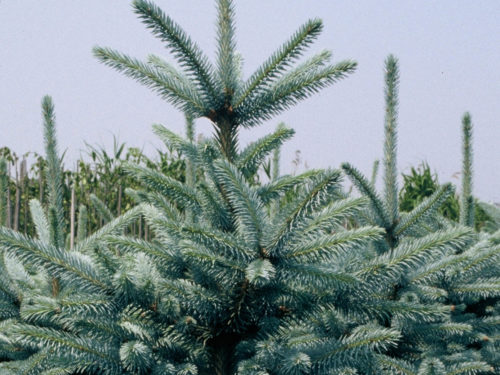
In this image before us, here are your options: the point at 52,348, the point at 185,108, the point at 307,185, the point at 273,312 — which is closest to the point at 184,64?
the point at 185,108

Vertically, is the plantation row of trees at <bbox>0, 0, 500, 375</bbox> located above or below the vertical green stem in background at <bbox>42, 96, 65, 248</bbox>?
below

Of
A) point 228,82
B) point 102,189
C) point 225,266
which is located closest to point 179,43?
point 228,82

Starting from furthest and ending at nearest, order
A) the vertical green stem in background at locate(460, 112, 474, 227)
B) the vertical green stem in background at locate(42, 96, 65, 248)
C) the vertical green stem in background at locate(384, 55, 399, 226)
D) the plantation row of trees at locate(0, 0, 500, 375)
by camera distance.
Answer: the vertical green stem in background at locate(460, 112, 474, 227), the vertical green stem in background at locate(384, 55, 399, 226), the vertical green stem in background at locate(42, 96, 65, 248), the plantation row of trees at locate(0, 0, 500, 375)

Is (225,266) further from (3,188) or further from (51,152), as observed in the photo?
(3,188)

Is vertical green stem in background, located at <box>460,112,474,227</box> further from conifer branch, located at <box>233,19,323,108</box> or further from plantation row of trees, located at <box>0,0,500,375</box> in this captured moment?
conifer branch, located at <box>233,19,323,108</box>

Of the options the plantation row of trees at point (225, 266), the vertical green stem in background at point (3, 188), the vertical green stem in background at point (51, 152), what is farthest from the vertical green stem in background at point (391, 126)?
the vertical green stem in background at point (3, 188)

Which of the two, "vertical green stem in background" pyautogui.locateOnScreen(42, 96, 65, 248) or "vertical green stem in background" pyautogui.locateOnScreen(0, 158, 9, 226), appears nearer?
"vertical green stem in background" pyautogui.locateOnScreen(42, 96, 65, 248)

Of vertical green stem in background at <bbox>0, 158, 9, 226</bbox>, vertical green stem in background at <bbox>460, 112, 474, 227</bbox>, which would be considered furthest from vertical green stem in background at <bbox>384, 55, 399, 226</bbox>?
vertical green stem in background at <bbox>0, 158, 9, 226</bbox>

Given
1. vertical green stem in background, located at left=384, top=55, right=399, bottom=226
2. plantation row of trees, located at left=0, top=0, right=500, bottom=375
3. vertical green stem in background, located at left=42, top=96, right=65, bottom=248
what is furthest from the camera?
vertical green stem in background, located at left=384, top=55, right=399, bottom=226

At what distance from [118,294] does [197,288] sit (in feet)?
0.76

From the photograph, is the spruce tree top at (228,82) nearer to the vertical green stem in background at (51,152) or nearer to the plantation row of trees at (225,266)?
the plantation row of trees at (225,266)

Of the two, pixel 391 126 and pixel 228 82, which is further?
pixel 391 126

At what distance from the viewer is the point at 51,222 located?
2.06 metres

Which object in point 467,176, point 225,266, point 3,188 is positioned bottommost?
point 225,266
